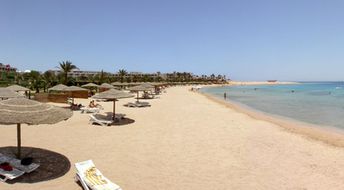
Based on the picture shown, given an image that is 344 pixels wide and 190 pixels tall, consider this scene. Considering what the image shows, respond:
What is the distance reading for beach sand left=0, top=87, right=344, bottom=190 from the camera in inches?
258

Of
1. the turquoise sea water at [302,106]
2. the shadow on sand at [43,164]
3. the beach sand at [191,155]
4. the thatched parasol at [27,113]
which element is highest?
the thatched parasol at [27,113]

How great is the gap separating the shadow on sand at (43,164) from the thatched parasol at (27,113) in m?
0.74

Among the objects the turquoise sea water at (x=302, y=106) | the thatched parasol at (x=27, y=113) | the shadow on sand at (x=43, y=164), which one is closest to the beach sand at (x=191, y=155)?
the shadow on sand at (x=43, y=164)

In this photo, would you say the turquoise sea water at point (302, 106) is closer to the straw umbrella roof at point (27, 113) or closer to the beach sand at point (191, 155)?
the beach sand at point (191, 155)

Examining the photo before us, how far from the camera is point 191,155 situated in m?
8.73

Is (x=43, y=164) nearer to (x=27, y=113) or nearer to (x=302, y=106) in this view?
(x=27, y=113)

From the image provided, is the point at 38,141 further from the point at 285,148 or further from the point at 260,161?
the point at 285,148

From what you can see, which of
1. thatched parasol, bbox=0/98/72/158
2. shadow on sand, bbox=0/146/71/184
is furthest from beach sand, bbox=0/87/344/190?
thatched parasol, bbox=0/98/72/158

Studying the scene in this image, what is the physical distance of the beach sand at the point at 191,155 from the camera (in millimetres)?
6562

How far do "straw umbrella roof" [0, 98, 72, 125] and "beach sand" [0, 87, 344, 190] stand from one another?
4.46ft

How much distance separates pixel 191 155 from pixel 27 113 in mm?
4666

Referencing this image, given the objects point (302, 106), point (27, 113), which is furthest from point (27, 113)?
point (302, 106)

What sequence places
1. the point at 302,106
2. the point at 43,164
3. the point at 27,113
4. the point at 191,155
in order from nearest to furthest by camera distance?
the point at 27,113 → the point at 43,164 → the point at 191,155 → the point at 302,106

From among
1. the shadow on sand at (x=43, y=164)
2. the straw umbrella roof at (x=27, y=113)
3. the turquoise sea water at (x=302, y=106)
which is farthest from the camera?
the turquoise sea water at (x=302, y=106)
